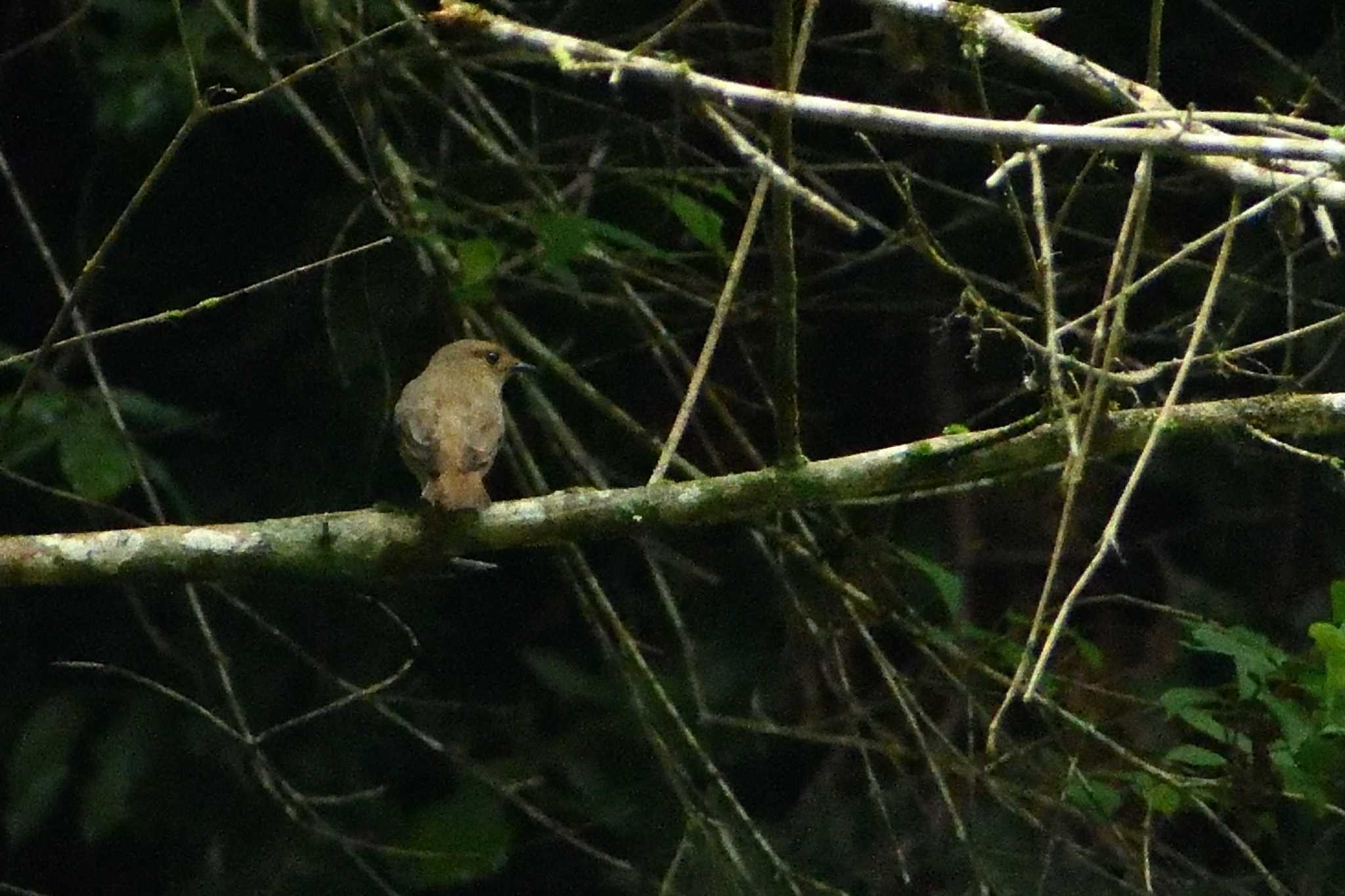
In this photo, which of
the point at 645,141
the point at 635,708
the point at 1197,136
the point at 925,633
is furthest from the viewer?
the point at 645,141

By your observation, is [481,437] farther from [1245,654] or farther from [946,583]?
[1245,654]

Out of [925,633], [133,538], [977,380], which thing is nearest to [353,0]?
[133,538]

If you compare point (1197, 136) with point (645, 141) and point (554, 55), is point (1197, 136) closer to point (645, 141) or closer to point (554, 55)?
point (554, 55)

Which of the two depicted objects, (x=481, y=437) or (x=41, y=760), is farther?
(x=41, y=760)

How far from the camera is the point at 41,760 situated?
4.25 metres

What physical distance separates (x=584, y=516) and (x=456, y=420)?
32.3 inches

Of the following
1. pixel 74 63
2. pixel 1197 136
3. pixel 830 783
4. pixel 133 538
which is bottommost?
pixel 830 783

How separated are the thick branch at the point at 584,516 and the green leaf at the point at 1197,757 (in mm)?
685

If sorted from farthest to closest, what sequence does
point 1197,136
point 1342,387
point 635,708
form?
point 1342,387 → point 635,708 → point 1197,136

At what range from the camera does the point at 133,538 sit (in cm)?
305

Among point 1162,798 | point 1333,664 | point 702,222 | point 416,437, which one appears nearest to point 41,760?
point 416,437

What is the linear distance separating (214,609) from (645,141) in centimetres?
160

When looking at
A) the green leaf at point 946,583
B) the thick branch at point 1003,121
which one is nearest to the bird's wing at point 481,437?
the green leaf at point 946,583

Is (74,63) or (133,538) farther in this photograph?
(74,63)
